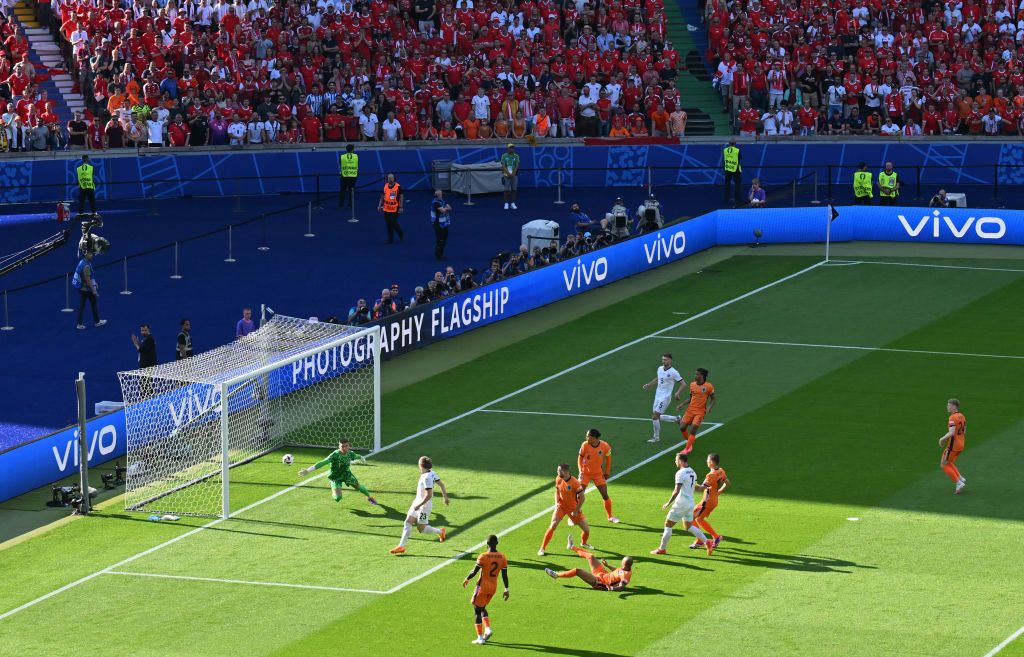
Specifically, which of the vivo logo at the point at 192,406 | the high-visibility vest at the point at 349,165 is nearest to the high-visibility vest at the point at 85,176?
the high-visibility vest at the point at 349,165

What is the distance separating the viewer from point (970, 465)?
30.3 meters

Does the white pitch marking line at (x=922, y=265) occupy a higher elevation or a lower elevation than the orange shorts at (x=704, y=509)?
higher

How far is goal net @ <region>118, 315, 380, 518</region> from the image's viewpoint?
2952 centimetres

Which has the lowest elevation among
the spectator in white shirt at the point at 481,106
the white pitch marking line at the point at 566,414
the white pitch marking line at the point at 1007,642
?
the white pitch marking line at the point at 1007,642

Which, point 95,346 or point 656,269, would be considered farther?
point 656,269

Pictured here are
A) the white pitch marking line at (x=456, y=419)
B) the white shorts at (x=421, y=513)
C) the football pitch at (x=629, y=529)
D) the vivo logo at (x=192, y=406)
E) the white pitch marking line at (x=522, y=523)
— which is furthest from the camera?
the vivo logo at (x=192, y=406)

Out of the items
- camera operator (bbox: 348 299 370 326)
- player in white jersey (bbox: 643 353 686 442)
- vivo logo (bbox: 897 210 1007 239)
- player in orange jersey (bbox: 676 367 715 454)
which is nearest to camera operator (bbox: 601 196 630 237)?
vivo logo (bbox: 897 210 1007 239)

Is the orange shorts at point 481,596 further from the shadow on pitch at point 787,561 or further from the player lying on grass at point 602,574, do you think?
the shadow on pitch at point 787,561

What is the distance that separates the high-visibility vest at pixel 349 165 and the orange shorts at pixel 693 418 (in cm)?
2221

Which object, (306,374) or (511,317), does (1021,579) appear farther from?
(511,317)

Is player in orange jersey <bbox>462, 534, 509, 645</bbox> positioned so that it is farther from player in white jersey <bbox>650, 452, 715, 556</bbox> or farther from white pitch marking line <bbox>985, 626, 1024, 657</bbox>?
white pitch marking line <bbox>985, 626, 1024, 657</bbox>

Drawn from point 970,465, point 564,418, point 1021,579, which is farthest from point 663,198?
point 1021,579

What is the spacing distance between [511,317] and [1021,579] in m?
19.8

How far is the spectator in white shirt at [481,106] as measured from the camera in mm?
56844
